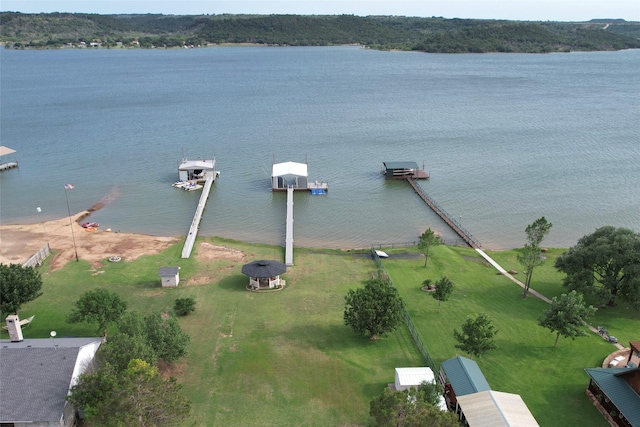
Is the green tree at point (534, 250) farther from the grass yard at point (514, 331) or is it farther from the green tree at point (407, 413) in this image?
the green tree at point (407, 413)

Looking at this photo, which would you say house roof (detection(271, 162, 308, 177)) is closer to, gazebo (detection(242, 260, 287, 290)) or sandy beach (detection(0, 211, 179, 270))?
sandy beach (detection(0, 211, 179, 270))

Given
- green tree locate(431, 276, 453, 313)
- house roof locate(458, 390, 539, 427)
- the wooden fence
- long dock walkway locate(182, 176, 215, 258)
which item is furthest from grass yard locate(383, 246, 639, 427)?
long dock walkway locate(182, 176, 215, 258)

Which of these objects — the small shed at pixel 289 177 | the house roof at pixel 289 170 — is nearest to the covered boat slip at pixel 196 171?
the house roof at pixel 289 170

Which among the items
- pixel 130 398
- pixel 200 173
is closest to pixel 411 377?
pixel 130 398

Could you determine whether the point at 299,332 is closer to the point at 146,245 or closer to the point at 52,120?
the point at 146,245

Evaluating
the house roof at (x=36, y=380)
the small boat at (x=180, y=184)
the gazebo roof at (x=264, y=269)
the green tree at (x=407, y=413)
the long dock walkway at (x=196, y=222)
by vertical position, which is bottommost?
the small boat at (x=180, y=184)

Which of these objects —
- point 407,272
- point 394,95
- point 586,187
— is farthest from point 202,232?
point 394,95
